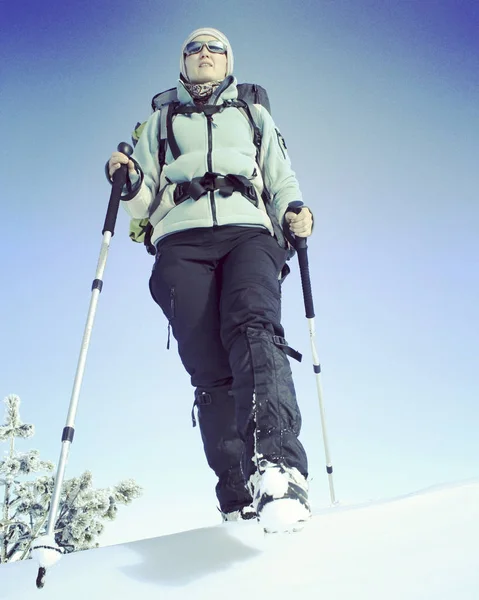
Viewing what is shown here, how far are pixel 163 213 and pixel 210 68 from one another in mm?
1428

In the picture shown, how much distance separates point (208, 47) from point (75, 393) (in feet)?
10.4

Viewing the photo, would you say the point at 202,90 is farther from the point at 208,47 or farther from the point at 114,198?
the point at 114,198

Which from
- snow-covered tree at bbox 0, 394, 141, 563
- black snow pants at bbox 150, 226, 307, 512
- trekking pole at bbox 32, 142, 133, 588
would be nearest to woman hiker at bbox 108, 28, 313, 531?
black snow pants at bbox 150, 226, 307, 512

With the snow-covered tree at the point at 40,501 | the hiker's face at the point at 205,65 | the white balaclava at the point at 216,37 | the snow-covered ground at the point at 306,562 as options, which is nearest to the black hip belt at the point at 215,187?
the hiker's face at the point at 205,65

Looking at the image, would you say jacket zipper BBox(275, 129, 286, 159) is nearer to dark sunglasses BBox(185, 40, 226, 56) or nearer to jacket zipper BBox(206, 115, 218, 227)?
jacket zipper BBox(206, 115, 218, 227)

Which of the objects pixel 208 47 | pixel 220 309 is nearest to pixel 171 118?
pixel 208 47

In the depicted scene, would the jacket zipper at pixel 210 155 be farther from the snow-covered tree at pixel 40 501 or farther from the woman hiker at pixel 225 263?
the snow-covered tree at pixel 40 501

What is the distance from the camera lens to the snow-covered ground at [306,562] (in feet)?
5.33

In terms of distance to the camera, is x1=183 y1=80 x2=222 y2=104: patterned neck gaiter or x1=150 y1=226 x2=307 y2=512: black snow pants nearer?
x1=150 y1=226 x2=307 y2=512: black snow pants

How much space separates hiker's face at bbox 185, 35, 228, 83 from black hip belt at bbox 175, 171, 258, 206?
46.1 inches

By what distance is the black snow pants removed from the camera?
9.42ft

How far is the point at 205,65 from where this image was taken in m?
4.11

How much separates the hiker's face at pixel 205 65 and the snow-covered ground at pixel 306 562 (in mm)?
3439

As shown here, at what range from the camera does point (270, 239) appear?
3.40 m
